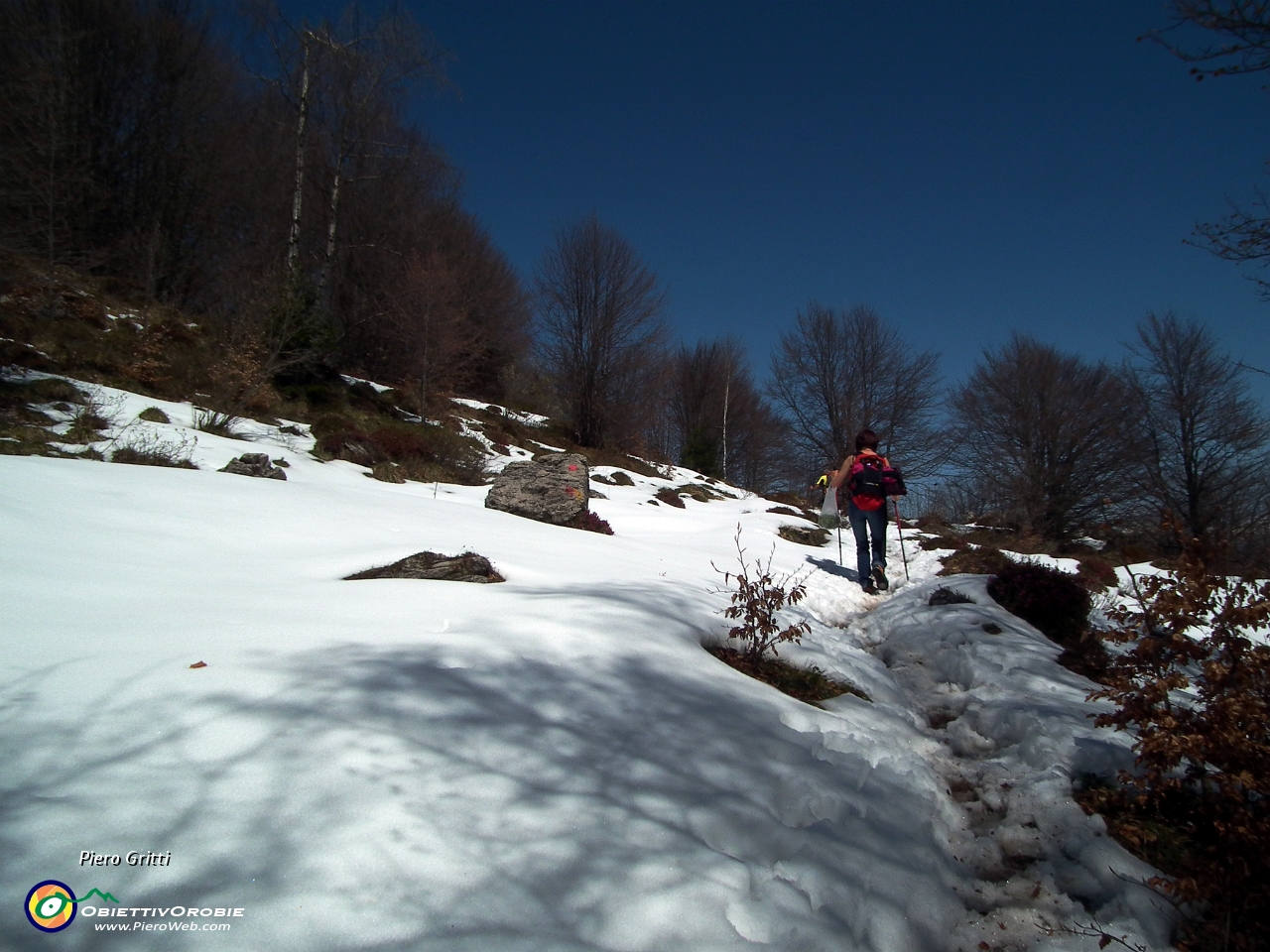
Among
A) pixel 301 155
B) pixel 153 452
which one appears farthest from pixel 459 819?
pixel 301 155

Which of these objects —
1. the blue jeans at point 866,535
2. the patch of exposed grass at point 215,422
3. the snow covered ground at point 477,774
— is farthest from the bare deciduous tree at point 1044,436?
the patch of exposed grass at point 215,422

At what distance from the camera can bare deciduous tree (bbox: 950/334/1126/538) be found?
54.7 feet

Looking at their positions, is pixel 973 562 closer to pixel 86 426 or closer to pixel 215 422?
pixel 215 422

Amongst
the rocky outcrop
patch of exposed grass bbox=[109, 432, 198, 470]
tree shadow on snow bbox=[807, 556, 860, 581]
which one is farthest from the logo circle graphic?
tree shadow on snow bbox=[807, 556, 860, 581]

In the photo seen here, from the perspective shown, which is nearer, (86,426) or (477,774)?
(477,774)

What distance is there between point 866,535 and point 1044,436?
47.3 ft

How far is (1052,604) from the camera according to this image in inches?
229

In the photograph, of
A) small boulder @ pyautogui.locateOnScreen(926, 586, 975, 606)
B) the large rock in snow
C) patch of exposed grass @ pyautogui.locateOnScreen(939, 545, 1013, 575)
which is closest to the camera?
small boulder @ pyautogui.locateOnScreen(926, 586, 975, 606)

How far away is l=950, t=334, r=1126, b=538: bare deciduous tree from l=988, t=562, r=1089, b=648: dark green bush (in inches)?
508

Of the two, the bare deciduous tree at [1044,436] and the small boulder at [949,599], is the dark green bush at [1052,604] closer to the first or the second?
the small boulder at [949,599]

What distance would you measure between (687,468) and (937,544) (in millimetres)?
14973

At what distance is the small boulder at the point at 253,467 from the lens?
6626mm

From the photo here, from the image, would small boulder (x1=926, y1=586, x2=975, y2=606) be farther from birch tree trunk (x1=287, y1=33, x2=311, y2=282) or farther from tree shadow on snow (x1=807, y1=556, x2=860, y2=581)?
birch tree trunk (x1=287, y1=33, x2=311, y2=282)

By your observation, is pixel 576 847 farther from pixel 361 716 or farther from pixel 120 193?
pixel 120 193
